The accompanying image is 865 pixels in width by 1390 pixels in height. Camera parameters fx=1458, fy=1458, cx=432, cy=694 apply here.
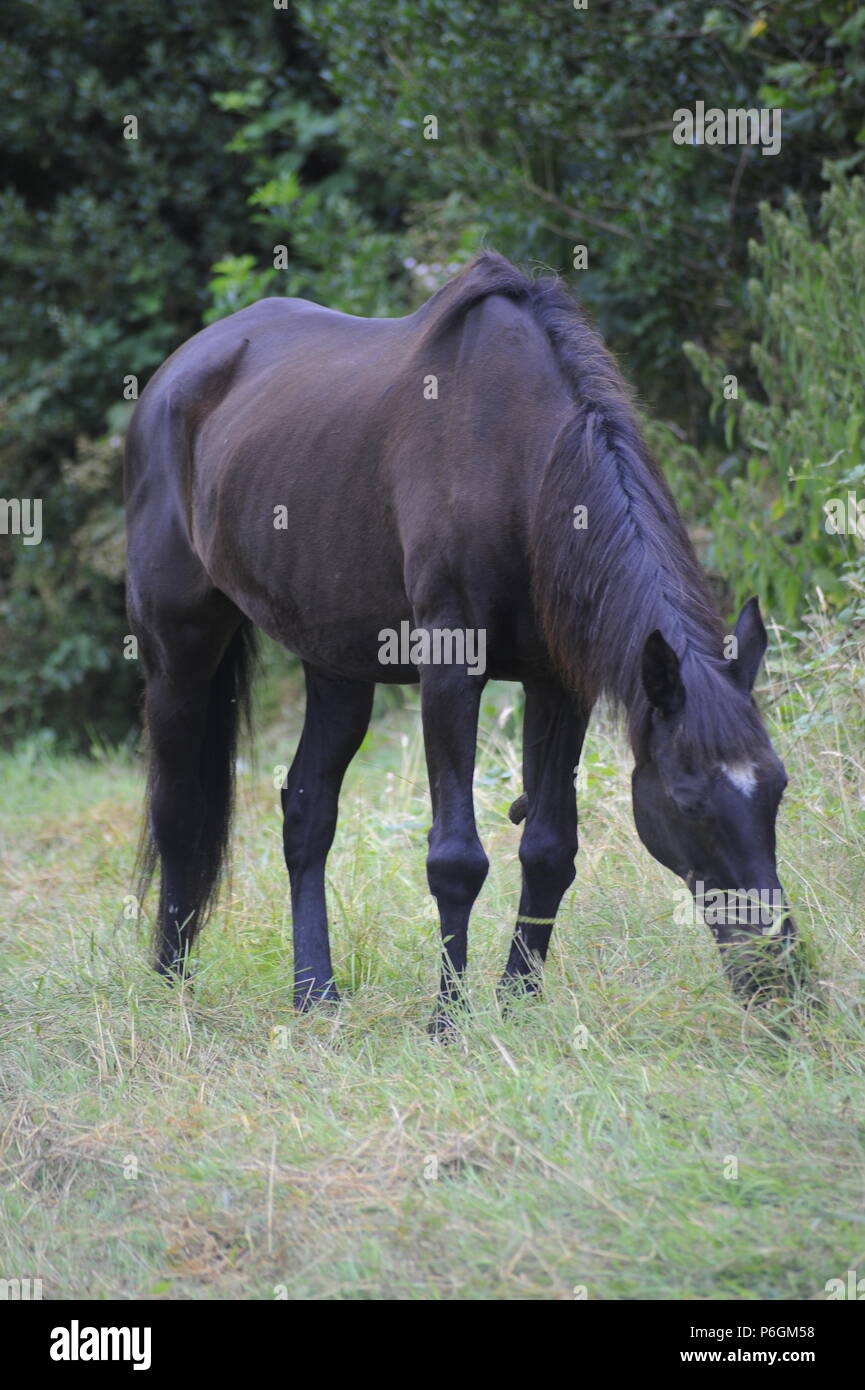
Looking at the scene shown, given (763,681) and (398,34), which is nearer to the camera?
(763,681)

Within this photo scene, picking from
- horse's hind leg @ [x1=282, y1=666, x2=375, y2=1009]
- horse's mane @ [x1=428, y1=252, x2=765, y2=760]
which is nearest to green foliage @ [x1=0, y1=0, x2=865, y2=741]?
horse's hind leg @ [x1=282, y1=666, x2=375, y2=1009]

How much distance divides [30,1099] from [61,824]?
13.0ft

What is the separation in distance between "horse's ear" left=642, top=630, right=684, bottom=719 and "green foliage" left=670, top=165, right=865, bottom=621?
2.19 metres

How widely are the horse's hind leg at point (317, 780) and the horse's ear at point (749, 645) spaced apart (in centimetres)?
161

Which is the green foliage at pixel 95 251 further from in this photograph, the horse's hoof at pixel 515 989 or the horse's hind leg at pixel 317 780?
the horse's hoof at pixel 515 989

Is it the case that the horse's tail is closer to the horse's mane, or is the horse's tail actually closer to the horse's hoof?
the horse's hoof

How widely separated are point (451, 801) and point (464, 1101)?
0.83m

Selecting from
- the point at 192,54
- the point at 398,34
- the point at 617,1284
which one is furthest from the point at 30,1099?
the point at 192,54

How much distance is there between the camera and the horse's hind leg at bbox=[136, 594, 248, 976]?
15.6 ft

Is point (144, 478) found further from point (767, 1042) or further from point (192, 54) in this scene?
point (192, 54)

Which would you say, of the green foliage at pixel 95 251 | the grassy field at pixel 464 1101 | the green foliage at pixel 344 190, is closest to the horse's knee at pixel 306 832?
the grassy field at pixel 464 1101

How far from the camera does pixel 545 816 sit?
395 centimetres

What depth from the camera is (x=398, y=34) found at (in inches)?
295

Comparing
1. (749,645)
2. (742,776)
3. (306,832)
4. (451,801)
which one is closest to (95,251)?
(306,832)
